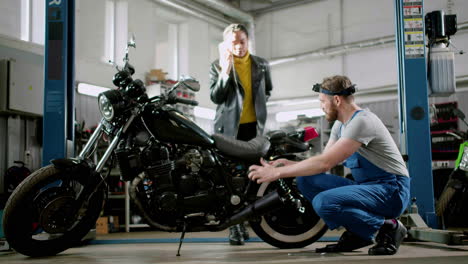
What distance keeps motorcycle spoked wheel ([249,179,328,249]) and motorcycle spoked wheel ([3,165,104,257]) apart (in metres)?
1.08

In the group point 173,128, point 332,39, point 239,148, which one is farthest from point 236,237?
point 332,39

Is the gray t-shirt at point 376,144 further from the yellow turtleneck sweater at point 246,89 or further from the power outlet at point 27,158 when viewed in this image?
the power outlet at point 27,158

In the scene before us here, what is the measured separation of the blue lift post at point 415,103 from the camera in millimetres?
3418

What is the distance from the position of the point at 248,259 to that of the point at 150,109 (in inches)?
38.8

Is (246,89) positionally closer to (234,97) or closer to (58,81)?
(234,97)

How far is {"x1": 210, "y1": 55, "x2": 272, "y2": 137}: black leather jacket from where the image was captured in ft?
10.5

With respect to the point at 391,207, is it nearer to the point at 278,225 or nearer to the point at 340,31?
the point at 278,225

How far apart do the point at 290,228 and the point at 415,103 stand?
1.50 metres

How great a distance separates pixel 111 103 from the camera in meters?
2.49

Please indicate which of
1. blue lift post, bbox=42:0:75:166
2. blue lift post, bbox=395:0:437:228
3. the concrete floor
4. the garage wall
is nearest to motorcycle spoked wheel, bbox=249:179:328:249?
the concrete floor

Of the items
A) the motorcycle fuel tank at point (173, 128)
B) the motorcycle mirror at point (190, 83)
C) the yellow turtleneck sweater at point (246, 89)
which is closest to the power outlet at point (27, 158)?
the yellow turtleneck sweater at point (246, 89)

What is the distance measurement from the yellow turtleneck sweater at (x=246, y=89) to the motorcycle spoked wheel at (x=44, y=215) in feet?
4.18

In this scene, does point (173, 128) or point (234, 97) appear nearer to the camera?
point (173, 128)

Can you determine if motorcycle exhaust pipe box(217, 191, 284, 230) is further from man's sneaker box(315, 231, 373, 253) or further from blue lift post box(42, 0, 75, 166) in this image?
blue lift post box(42, 0, 75, 166)
